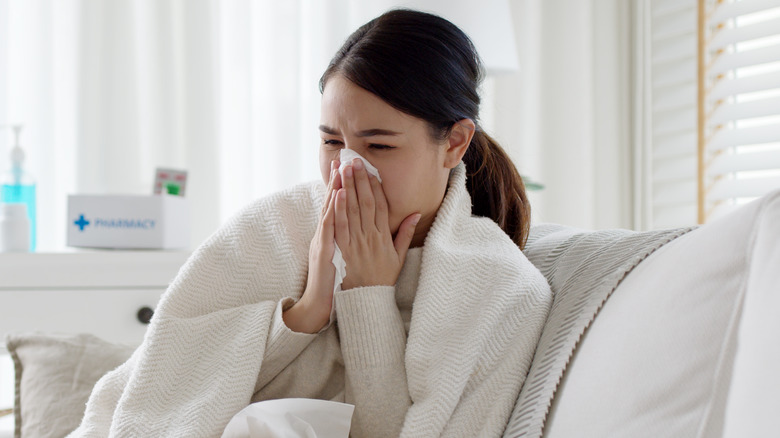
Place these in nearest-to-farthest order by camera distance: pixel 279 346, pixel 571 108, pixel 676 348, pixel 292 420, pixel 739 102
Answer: pixel 676 348
pixel 292 420
pixel 279 346
pixel 739 102
pixel 571 108

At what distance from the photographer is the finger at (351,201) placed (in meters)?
0.89

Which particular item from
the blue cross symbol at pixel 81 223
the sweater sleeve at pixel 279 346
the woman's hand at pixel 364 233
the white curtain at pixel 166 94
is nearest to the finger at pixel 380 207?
the woman's hand at pixel 364 233

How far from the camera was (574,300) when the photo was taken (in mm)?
787

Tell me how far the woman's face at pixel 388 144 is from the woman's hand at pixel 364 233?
0.07ft

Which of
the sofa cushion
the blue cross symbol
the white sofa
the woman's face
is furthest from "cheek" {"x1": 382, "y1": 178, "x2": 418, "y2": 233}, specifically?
the blue cross symbol

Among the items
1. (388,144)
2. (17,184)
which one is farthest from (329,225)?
(17,184)

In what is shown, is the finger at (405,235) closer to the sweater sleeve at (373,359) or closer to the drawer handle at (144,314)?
the sweater sleeve at (373,359)

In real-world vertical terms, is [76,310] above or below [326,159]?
below

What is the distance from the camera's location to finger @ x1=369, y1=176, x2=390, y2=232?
36.3 inches

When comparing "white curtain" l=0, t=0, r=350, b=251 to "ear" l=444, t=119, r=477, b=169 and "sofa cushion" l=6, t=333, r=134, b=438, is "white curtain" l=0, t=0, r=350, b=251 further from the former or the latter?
"ear" l=444, t=119, r=477, b=169

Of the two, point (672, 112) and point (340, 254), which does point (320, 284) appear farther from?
point (672, 112)

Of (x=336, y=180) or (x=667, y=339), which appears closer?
(x=667, y=339)

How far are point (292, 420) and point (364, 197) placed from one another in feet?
0.92

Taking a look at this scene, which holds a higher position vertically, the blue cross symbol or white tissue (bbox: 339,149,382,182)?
white tissue (bbox: 339,149,382,182)
